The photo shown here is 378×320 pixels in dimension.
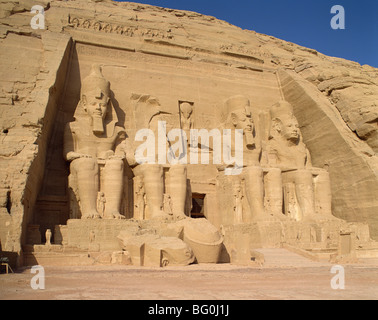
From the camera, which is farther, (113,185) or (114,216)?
(113,185)

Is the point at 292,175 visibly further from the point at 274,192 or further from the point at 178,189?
the point at 178,189

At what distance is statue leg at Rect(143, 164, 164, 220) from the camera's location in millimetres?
9859

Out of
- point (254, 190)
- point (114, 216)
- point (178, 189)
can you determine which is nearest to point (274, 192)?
point (254, 190)

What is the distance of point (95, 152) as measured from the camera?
33.3ft

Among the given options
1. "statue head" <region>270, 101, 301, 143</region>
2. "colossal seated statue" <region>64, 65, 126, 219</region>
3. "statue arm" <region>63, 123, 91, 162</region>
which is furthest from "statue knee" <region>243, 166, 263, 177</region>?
"statue arm" <region>63, 123, 91, 162</region>

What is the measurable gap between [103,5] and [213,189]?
6.94m

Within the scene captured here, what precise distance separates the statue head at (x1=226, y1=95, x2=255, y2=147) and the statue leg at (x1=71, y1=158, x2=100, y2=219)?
3.89 meters

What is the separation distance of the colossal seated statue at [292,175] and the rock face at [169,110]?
0.05m

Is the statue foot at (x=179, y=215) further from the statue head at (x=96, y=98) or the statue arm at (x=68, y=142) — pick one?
the statue arm at (x=68, y=142)

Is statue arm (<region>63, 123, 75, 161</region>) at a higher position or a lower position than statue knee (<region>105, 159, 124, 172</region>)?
higher

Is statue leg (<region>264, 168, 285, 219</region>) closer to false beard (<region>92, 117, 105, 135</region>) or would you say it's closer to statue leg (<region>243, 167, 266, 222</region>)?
statue leg (<region>243, 167, 266, 222</region>)

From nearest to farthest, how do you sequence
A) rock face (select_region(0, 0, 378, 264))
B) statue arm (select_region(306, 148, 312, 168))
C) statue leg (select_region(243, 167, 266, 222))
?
rock face (select_region(0, 0, 378, 264)), statue leg (select_region(243, 167, 266, 222)), statue arm (select_region(306, 148, 312, 168))

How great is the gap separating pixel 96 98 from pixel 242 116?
3.58m

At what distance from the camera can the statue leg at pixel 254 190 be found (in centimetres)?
1037
